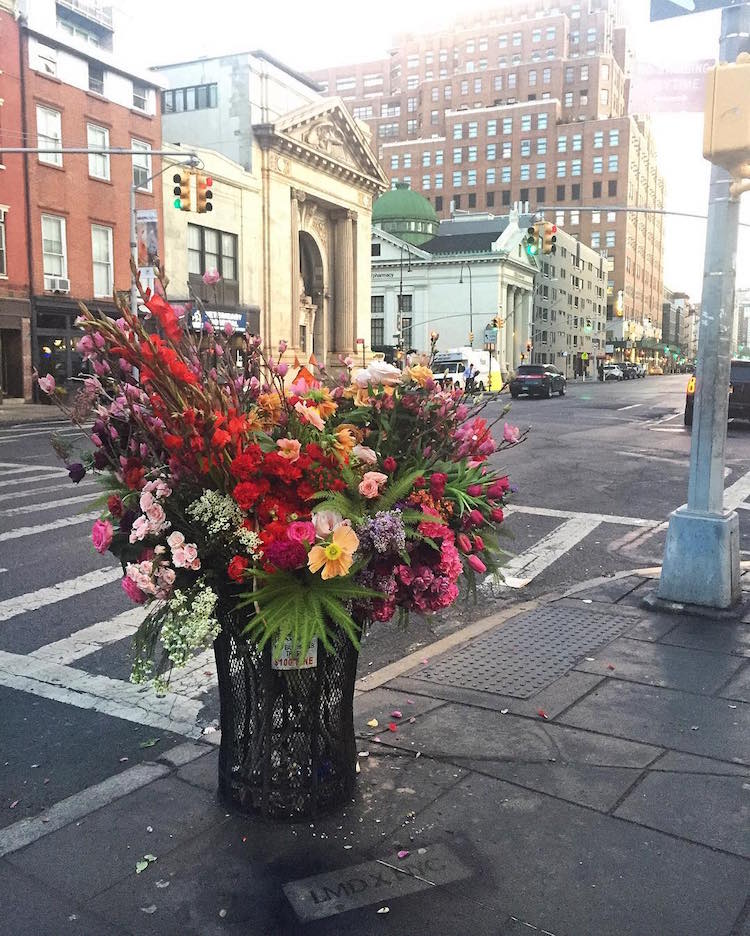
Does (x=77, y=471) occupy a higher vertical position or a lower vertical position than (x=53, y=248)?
lower

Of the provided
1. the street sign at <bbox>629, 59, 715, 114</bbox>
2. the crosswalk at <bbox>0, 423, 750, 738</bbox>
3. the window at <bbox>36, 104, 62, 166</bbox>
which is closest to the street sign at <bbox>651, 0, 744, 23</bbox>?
the street sign at <bbox>629, 59, 715, 114</bbox>

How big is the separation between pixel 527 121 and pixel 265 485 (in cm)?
13491

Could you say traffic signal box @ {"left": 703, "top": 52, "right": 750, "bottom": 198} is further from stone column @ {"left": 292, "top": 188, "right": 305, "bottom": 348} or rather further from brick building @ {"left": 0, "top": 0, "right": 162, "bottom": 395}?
stone column @ {"left": 292, "top": 188, "right": 305, "bottom": 348}

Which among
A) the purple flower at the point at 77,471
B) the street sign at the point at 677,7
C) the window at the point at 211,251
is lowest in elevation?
the purple flower at the point at 77,471

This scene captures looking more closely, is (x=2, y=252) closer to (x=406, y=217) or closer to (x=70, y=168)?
(x=70, y=168)

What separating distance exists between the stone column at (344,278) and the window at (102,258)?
21.4 meters

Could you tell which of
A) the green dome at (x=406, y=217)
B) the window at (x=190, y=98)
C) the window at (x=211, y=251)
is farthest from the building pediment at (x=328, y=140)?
the green dome at (x=406, y=217)

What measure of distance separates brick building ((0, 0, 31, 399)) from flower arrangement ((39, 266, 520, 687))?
28931mm

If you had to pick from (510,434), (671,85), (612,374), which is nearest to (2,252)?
(671,85)

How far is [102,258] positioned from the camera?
3341 centimetres

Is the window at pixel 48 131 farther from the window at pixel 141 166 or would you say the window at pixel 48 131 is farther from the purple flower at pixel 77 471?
the purple flower at pixel 77 471

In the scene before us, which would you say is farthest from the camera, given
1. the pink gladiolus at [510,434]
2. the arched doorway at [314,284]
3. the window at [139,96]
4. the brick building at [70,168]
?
the arched doorway at [314,284]

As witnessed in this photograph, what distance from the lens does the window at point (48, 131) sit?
30266 millimetres

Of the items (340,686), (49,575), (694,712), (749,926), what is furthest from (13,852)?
(49,575)
